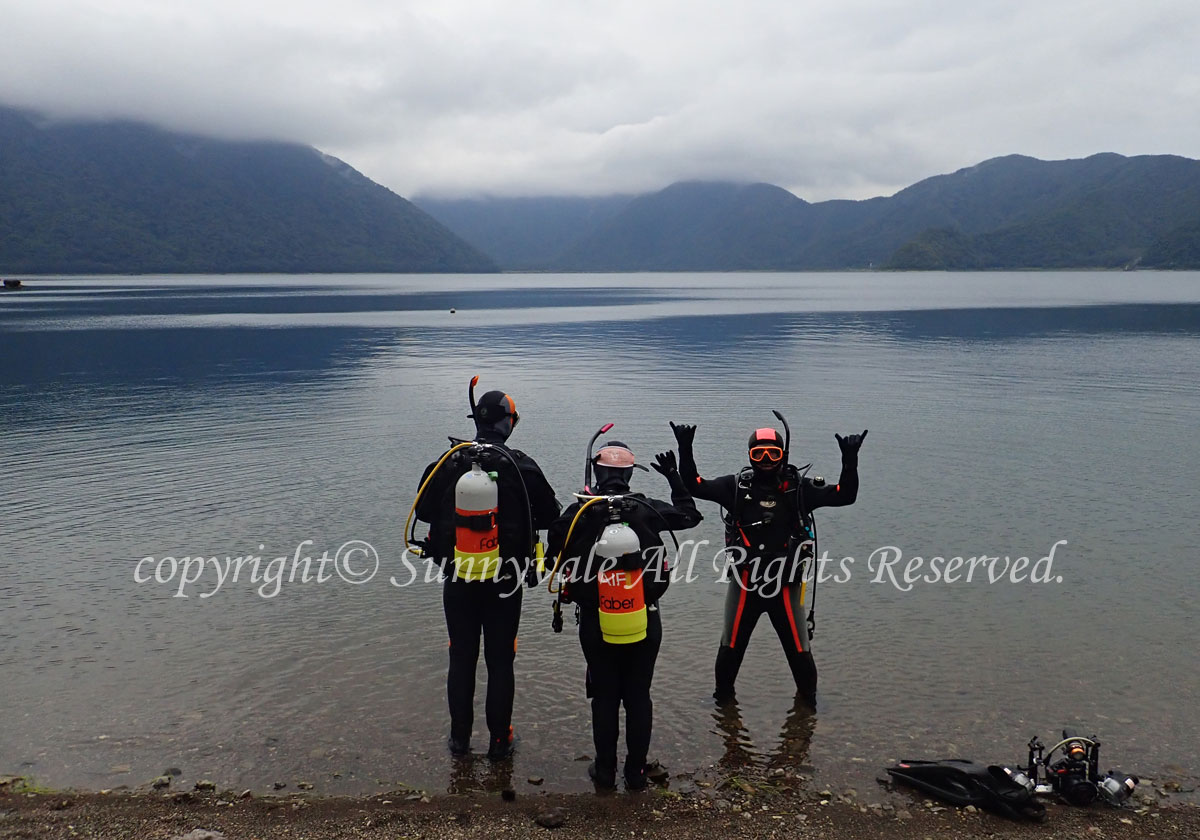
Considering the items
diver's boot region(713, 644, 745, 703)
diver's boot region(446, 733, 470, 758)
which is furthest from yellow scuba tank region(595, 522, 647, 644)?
diver's boot region(713, 644, 745, 703)

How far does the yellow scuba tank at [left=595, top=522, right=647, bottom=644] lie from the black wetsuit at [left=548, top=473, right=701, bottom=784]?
8 cm

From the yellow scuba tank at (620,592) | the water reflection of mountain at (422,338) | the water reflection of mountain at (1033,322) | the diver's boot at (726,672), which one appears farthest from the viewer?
the water reflection of mountain at (1033,322)

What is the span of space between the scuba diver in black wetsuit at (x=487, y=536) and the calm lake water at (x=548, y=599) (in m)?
0.93

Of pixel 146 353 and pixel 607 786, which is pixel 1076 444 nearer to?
pixel 607 786

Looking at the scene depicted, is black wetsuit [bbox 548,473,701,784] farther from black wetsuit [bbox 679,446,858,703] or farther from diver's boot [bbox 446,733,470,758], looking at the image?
diver's boot [bbox 446,733,470,758]

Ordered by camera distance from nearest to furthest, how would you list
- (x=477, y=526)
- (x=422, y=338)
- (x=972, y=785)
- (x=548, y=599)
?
1. (x=972, y=785)
2. (x=477, y=526)
3. (x=548, y=599)
4. (x=422, y=338)

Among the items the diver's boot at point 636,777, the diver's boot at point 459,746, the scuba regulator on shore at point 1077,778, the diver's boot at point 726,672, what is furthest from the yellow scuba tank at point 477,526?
the scuba regulator on shore at point 1077,778

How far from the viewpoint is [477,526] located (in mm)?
6875

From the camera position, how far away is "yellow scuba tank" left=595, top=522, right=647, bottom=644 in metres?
6.40

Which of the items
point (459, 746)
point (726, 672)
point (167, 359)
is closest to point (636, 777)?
point (459, 746)

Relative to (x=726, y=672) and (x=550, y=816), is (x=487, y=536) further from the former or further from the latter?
(x=726, y=672)

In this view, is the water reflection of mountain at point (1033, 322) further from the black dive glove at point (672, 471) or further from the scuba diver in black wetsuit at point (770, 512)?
the black dive glove at point (672, 471)

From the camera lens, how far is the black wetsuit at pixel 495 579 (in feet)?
23.1

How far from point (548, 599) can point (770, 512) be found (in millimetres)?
4473
